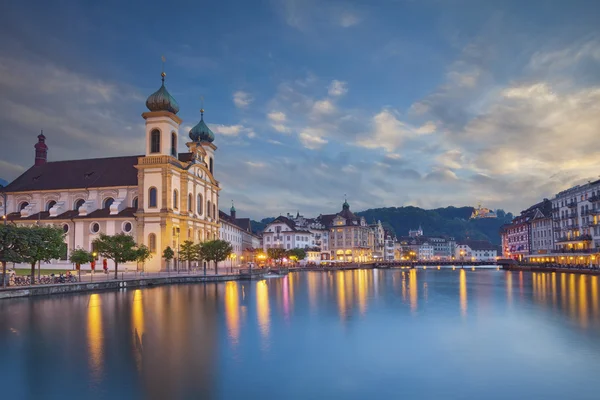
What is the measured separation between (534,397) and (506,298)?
95.3 ft

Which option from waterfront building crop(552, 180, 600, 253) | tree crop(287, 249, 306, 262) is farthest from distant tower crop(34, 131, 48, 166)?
waterfront building crop(552, 180, 600, 253)

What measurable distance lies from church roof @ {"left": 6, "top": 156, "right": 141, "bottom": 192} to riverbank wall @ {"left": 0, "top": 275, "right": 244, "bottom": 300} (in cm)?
2099

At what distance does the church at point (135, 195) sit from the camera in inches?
2643

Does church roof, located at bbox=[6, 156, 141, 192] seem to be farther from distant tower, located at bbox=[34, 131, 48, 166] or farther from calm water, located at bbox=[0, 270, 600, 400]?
calm water, located at bbox=[0, 270, 600, 400]

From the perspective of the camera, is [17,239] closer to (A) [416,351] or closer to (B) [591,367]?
(A) [416,351]

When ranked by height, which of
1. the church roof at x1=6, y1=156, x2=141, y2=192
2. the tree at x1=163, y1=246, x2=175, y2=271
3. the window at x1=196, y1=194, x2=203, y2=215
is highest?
the church roof at x1=6, y1=156, x2=141, y2=192

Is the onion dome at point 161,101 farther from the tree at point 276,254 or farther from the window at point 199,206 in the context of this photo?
the tree at point 276,254

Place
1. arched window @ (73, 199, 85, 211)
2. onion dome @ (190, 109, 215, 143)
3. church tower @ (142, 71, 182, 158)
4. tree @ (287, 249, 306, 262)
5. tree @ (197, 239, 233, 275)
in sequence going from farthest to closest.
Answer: tree @ (287, 249, 306, 262)
onion dome @ (190, 109, 215, 143)
arched window @ (73, 199, 85, 211)
church tower @ (142, 71, 182, 158)
tree @ (197, 239, 233, 275)

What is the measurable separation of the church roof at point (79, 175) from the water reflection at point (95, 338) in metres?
42.8

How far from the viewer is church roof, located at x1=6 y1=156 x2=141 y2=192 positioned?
74.2m

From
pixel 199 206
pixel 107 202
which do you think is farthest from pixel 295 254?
pixel 107 202

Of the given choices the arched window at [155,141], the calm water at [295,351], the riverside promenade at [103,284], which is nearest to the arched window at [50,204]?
the arched window at [155,141]

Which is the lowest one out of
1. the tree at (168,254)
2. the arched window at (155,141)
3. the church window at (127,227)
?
the tree at (168,254)

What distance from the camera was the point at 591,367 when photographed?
17.4 metres
